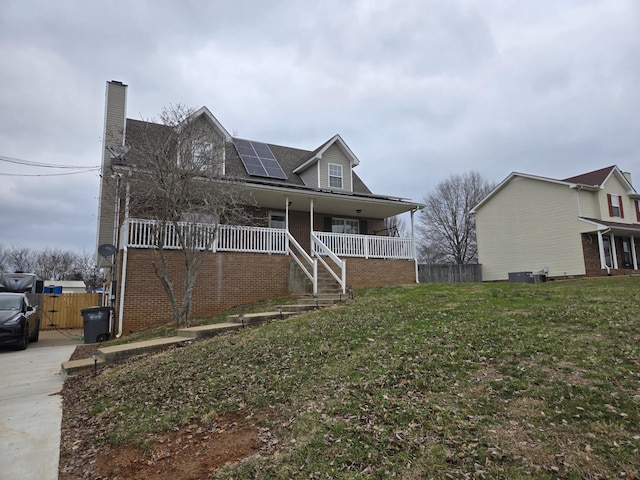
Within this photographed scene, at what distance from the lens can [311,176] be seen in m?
18.2

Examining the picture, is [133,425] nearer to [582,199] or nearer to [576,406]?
[576,406]

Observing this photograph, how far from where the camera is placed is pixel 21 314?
11.3m

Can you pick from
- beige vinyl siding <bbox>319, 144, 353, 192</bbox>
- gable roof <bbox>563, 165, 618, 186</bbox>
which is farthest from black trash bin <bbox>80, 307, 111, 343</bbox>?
gable roof <bbox>563, 165, 618, 186</bbox>

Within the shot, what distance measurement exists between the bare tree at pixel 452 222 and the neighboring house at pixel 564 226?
15567mm

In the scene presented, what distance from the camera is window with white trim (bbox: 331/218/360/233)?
18250 millimetres

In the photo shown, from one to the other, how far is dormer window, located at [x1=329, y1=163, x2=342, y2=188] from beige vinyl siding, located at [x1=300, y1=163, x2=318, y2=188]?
75cm

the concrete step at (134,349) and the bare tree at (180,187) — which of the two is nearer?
the concrete step at (134,349)

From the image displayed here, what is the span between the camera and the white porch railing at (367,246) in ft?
49.8

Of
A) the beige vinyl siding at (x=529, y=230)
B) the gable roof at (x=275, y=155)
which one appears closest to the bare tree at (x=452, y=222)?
the beige vinyl siding at (x=529, y=230)

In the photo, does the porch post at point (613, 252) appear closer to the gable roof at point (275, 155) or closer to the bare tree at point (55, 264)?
the gable roof at point (275, 155)

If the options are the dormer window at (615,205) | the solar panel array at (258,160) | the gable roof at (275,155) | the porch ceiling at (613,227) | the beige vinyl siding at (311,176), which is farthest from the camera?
the dormer window at (615,205)

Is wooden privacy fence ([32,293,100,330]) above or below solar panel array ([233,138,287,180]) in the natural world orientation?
below

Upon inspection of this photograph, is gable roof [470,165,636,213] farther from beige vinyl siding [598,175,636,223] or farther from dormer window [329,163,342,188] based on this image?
dormer window [329,163,342,188]

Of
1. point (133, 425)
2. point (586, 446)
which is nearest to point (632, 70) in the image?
point (586, 446)
